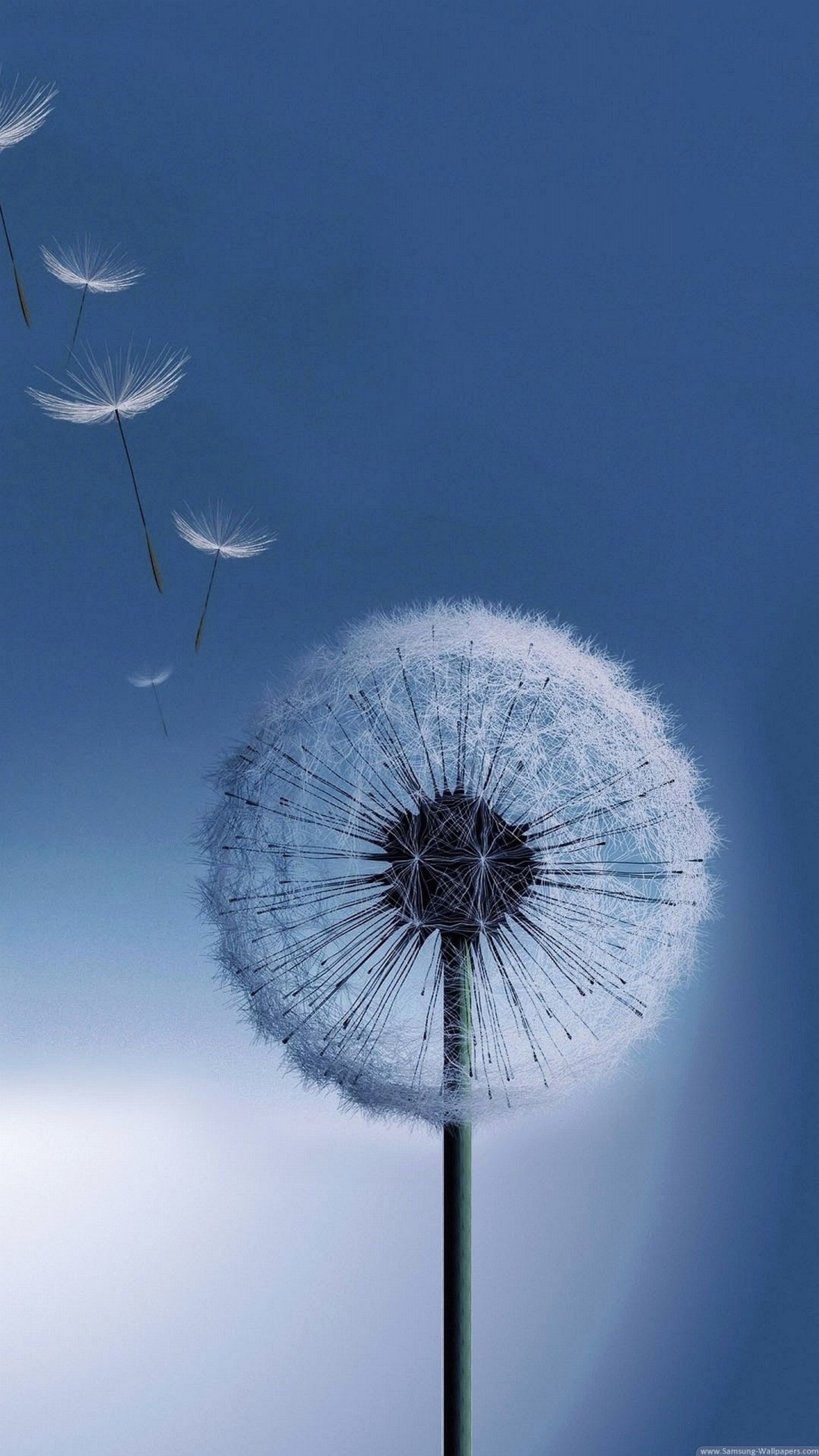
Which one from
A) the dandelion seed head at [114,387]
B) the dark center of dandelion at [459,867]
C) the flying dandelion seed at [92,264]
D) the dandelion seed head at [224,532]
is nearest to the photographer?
the dark center of dandelion at [459,867]

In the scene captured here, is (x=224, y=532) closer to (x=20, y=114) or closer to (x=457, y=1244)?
(x=20, y=114)

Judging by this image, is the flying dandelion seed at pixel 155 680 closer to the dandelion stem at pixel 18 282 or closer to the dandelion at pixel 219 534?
the dandelion at pixel 219 534

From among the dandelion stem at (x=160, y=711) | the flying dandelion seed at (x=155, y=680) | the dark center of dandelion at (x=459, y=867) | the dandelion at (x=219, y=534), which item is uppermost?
the dandelion at (x=219, y=534)

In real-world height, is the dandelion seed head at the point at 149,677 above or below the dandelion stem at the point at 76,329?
below

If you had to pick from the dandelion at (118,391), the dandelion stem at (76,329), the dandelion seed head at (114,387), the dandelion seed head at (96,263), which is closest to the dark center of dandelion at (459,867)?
the dandelion at (118,391)

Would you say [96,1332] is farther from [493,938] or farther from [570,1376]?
[493,938]

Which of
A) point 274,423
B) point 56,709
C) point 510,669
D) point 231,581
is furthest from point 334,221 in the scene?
point 510,669

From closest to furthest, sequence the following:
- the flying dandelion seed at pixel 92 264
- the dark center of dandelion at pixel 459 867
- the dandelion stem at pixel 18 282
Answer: the dark center of dandelion at pixel 459 867
the dandelion stem at pixel 18 282
the flying dandelion seed at pixel 92 264
